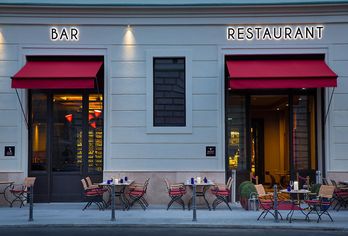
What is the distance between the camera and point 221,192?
16234 mm

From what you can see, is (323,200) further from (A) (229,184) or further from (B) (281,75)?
(B) (281,75)

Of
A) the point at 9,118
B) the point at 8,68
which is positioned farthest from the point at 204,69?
the point at 9,118

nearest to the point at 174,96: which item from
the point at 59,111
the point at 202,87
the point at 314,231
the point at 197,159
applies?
the point at 202,87

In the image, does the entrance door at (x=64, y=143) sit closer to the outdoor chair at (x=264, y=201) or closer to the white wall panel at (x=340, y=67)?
the outdoor chair at (x=264, y=201)

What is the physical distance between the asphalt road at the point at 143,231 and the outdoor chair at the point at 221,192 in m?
3.04

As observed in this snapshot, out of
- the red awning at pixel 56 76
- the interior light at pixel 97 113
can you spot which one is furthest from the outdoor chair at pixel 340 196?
the red awning at pixel 56 76

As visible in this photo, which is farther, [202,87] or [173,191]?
[202,87]

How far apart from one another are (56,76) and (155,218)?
552cm

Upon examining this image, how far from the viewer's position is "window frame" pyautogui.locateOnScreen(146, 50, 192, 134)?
17.5 meters

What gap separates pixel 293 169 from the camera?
1842 cm

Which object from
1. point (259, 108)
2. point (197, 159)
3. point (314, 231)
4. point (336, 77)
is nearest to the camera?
point (314, 231)

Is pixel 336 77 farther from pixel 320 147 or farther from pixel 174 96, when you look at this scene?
pixel 174 96

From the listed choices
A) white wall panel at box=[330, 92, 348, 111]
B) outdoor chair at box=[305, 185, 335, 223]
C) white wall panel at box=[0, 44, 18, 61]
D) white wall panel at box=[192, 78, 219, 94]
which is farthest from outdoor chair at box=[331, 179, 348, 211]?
white wall panel at box=[0, 44, 18, 61]

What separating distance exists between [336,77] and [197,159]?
5045 millimetres
